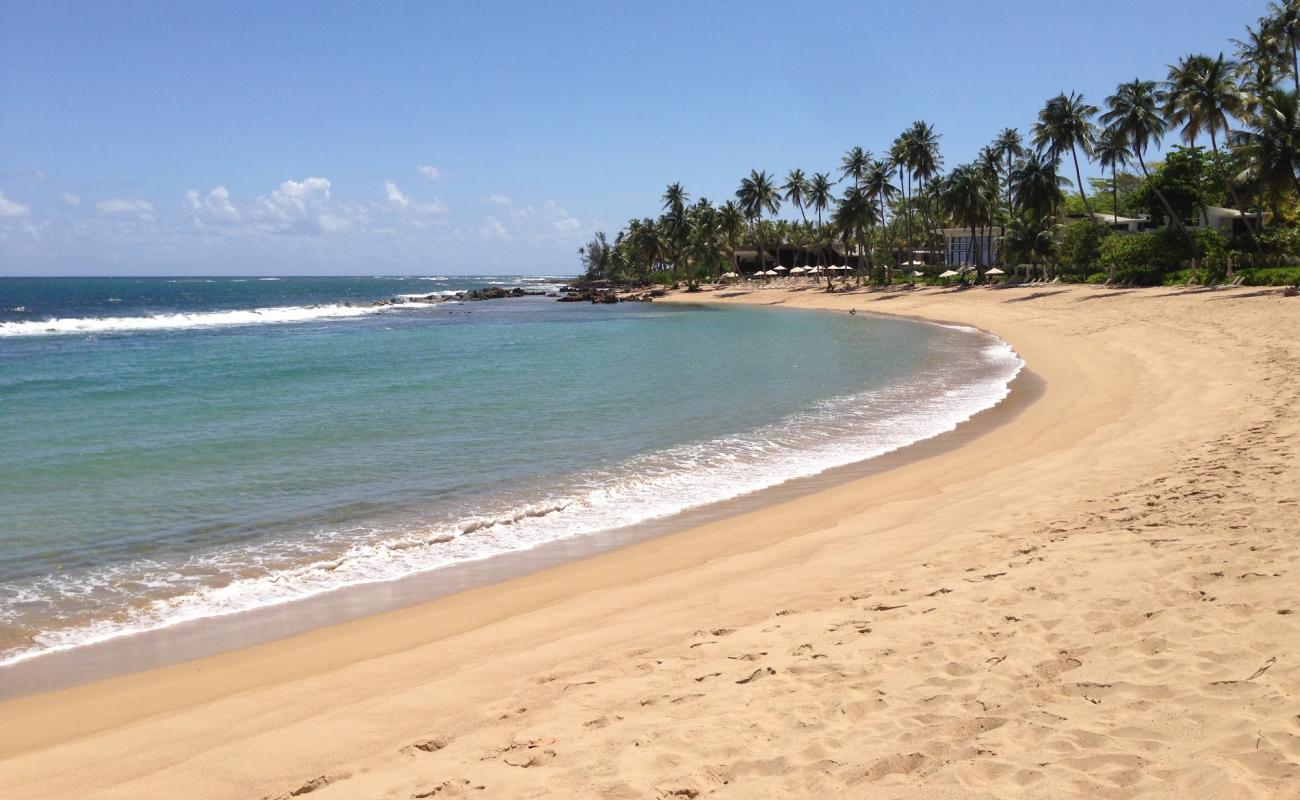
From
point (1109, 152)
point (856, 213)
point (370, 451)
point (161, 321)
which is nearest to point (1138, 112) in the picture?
point (1109, 152)

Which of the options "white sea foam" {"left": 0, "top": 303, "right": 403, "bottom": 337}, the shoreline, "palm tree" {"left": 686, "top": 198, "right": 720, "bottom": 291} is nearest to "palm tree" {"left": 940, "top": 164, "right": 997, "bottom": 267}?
"palm tree" {"left": 686, "top": 198, "right": 720, "bottom": 291}

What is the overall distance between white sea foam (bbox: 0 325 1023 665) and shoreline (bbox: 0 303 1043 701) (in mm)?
171

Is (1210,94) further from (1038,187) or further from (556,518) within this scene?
(556,518)

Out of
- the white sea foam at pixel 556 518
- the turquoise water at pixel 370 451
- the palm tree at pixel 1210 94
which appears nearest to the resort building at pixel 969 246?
the palm tree at pixel 1210 94

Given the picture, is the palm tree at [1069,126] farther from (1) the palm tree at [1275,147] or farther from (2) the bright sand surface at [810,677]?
(2) the bright sand surface at [810,677]

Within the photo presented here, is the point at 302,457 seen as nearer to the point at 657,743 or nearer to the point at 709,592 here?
the point at 709,592

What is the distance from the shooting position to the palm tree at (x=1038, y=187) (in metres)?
60.1

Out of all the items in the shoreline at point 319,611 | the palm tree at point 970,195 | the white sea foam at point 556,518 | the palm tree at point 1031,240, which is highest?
the palm tree at point 970,195

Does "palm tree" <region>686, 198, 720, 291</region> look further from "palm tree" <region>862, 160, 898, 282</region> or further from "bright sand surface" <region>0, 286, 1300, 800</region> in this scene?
"bright sand surface" <region>0, 286, 1300, 800</region>

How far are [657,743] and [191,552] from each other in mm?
7259

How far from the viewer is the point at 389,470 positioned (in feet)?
43.6

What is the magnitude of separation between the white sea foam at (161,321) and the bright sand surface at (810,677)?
56.6 metres

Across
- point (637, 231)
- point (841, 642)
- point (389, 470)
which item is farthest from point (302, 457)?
point (637, 231)

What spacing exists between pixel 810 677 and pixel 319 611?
4.87m
